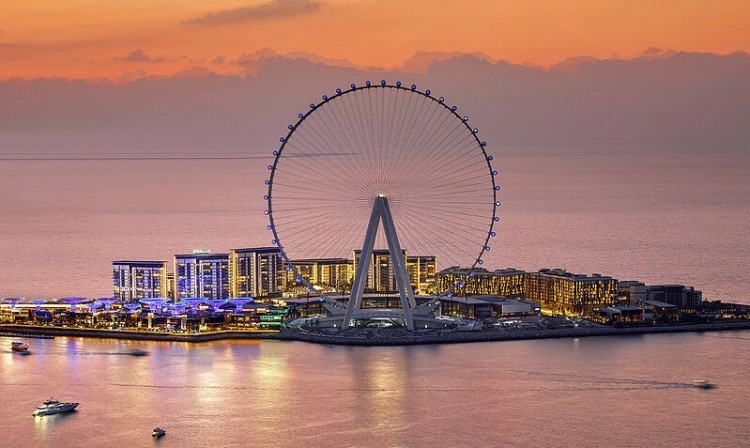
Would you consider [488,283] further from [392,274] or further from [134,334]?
[134,334]

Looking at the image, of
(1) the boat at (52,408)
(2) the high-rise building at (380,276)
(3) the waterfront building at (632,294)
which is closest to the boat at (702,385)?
(3) the waterfront building at (632,294)

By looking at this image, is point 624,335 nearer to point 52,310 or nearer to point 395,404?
point 395,404

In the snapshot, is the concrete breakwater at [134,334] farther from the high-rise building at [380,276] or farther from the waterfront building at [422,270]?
the waterfront building at [422,270]

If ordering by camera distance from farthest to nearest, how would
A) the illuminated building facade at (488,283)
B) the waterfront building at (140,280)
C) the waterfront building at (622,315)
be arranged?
the waterfront building at (140,280) < the illuminated building facade at (488,283) < the waterfront building at (622,315)

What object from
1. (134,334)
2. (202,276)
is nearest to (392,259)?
(134,334)

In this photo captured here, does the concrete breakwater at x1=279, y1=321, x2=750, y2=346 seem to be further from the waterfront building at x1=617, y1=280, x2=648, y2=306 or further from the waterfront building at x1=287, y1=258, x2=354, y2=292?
the waterfront building at x1=287, y1=258, x2=354, y2=292

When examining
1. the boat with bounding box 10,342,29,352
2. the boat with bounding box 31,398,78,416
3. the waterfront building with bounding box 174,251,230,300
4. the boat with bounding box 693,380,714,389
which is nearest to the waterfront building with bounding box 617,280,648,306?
the boat with bounding box 693,380,714,389
